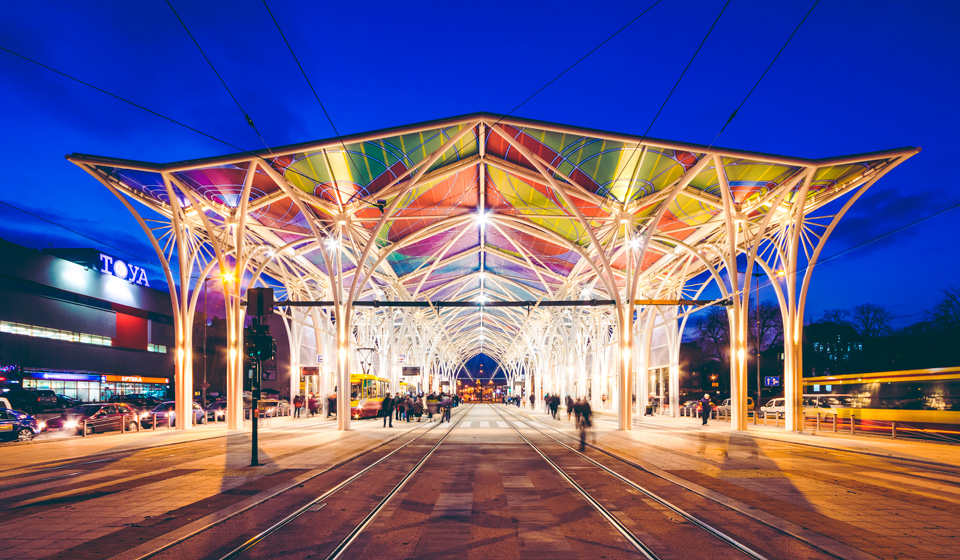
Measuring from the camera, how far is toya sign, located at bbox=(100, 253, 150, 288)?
51.0 meters

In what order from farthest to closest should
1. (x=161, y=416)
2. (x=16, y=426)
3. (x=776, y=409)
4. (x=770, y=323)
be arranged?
(x=770, y=323) → (x=776, y=409) → (x=161, y=416) → (x=16, y=426)

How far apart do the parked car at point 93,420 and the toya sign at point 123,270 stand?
27.0 metres

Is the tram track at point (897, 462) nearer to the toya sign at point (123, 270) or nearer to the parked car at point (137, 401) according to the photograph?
the parked car at point (137, 401)

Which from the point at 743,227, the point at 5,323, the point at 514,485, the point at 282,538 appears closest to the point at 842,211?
the point at 743,227

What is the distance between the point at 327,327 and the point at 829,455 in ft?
118

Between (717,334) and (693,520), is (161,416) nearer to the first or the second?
(693,520)

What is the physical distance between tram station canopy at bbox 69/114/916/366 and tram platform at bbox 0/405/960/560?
11.2 m

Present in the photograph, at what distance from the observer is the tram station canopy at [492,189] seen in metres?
23.0

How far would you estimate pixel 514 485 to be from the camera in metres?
10.9

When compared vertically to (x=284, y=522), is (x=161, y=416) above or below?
below

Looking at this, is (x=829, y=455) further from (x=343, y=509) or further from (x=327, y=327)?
(x=327, y=327)

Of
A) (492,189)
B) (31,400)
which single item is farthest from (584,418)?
(31,400)

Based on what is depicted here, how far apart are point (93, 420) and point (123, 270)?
1258 inches

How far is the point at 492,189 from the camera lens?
1260 inches
